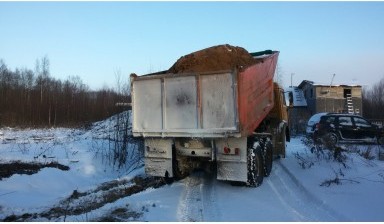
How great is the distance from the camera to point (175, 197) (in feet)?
26.0

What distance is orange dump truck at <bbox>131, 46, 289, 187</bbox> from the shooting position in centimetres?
813

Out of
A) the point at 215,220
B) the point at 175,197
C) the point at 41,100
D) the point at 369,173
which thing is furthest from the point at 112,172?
the point at 41,100

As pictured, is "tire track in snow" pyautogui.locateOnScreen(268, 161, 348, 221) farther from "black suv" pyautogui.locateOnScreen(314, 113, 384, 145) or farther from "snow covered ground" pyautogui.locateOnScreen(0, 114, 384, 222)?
"black suv" pyautogui.locateOnScreen(314, 113, 384, 145)

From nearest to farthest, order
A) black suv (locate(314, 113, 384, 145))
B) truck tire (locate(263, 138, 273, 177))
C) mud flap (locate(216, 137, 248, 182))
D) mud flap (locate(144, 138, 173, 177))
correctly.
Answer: mud flap (locate(216, 137, 248, 182)) → mud flap (locate(144, 138, 173, 177)) → truck tire (locate(263, 138, 273, 177)) → black suv (locate(314, 113, 384, 145))

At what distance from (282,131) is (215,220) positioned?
25.7 ft

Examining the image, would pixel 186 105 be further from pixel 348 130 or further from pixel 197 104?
pixel 348 130

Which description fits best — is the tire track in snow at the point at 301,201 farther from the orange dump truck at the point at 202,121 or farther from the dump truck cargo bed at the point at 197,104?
the dump truck cargo bed at the point at 197,104

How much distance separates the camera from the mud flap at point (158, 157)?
908cm

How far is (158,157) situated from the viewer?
919cm

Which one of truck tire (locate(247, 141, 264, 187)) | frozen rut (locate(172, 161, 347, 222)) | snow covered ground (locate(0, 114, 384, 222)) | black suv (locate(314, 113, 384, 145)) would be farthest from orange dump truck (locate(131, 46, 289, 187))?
black suv (locate(314, 113, 384, 145))

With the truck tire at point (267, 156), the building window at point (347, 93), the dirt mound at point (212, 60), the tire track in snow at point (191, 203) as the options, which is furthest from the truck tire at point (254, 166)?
the building window at point (347, 93)

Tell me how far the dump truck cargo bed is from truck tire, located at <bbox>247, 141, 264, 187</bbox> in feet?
1.52

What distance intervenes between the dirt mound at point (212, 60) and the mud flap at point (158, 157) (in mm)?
1867

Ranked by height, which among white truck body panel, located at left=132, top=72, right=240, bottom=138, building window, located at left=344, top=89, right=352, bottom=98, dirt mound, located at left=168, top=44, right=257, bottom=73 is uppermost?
building window, located at left=344, top=89, right=352, bottom=98
